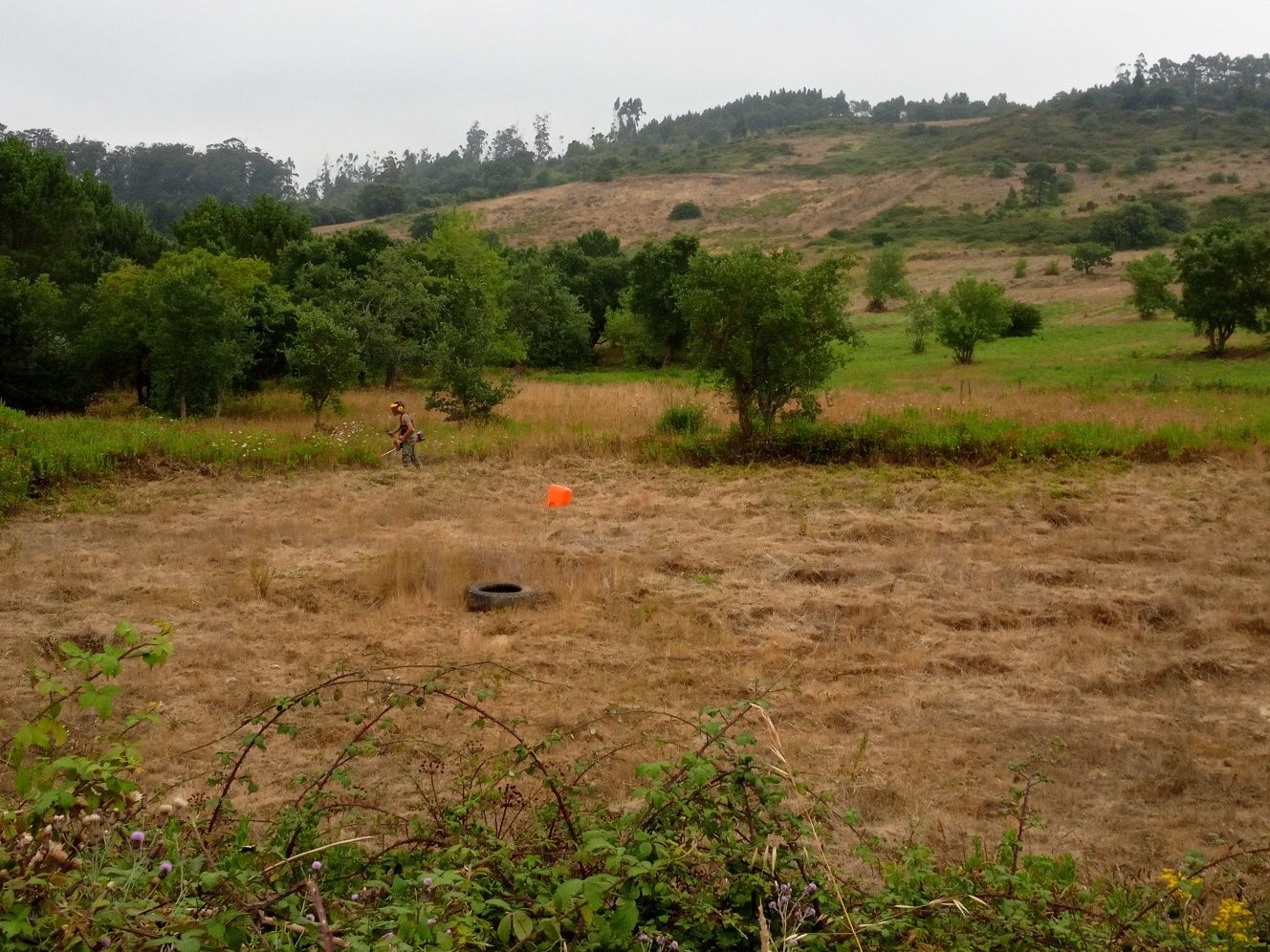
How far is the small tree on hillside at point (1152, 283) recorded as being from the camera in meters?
31.4

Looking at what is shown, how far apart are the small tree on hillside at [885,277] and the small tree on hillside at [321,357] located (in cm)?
3226

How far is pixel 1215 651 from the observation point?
7.36 meters

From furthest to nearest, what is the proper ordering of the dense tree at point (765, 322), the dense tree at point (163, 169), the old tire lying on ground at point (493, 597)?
the dense tree at point (163, 169), the dense tree at point (765, 322), the old tire lying on ground at point (493, 597)

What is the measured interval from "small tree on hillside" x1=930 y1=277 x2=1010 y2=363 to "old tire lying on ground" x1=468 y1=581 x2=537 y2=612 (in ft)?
73.7

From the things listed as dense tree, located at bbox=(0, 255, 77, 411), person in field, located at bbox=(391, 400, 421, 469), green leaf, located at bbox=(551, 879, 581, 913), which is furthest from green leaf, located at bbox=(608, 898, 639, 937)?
dense tree, located at bbox=(0, 255, 77, 411)

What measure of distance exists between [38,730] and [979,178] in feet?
292

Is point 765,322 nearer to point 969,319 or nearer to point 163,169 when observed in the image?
point 969,319

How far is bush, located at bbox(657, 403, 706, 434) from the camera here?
17.3 metres

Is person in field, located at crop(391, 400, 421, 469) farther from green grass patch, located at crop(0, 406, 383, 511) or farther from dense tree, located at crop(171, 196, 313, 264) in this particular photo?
dense tree, located at crop(171, 196, 313, 264)

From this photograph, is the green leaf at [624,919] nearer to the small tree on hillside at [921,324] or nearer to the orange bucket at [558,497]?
the orange bucket at [558,497]

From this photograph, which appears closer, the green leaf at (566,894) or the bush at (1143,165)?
the green leaf at (566,894)

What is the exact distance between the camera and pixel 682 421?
57.1 feet

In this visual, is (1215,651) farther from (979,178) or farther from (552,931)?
(979,178)

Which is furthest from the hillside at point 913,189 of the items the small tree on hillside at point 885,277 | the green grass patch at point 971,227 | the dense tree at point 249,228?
the dense tree at point 249,228
